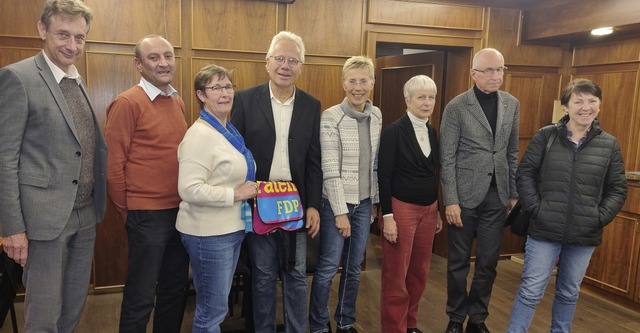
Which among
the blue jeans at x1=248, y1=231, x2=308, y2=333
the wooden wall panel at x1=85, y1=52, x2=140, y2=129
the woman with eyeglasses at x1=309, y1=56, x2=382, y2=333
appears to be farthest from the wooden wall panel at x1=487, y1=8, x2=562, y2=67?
the wooden wall panel at x1=85, y1=52, x2=140, y2=129

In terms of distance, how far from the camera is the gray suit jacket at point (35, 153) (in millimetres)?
1587

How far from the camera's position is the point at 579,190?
7.27 ft

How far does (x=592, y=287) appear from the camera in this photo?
3.63 metres

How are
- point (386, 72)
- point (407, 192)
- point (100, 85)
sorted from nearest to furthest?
1. point (407, 192)
2. point (100, 85)
3. point (386, 72)

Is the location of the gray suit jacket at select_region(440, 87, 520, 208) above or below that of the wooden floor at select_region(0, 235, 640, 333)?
above

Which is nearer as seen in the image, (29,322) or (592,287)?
(29,322)

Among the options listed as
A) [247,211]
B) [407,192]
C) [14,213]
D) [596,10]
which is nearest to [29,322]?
[14,213]

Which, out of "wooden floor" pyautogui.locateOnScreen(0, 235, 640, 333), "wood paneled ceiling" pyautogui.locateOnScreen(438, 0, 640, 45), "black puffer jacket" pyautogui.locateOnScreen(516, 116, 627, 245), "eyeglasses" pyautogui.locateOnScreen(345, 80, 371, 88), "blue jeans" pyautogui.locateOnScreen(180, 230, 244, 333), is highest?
"wood paneled ceiling" pyautogui.locateOnScreen(438, 0, 640, 45)

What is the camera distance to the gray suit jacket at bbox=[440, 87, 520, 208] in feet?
8.59

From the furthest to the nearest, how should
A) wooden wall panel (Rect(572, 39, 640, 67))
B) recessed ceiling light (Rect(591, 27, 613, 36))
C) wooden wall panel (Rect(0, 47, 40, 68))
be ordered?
1. wooden wall panel (Rect(572, 39, 640, 67))
2. recessed ceiling light (Rect(591, 27, 613, 36))
3. wooden wall panel (Rect(0, 47, 40, 68))

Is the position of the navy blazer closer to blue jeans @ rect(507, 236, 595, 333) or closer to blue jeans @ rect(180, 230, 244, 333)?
blue jeans @ rect(180, 230, 244, 333)

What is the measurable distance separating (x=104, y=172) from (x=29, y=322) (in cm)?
63

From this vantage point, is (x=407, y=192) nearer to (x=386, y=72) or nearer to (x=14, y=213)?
(x=14, y=213)

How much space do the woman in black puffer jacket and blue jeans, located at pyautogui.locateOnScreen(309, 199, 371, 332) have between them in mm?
876
